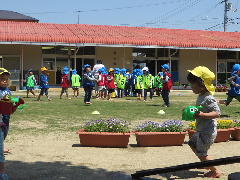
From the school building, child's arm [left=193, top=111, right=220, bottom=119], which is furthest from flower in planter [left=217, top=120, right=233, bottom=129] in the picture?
the school building

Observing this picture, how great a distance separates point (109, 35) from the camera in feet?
91.5

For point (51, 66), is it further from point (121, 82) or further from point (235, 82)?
point (235, 82)

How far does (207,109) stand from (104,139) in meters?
2.57

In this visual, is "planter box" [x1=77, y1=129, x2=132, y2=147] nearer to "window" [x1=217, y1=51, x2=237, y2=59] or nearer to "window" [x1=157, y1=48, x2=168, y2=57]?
"window" [x1=157, y1=48, x2=168, y2=57]

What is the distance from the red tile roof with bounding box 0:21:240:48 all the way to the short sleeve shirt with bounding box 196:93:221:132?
21.3m

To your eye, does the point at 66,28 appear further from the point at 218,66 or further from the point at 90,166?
the point at 90,166

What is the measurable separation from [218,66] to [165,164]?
28850 millimetres

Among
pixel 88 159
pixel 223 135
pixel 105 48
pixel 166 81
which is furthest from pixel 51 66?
pixel 88 159

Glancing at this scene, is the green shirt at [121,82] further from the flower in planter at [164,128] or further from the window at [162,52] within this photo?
the window at [162,52]

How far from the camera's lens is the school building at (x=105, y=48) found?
2497cm

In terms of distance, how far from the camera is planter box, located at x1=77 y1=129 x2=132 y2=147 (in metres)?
6.23

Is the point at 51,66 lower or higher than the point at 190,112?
higher

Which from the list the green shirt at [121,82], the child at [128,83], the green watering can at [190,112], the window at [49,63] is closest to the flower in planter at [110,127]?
the green watering can at [190,112]

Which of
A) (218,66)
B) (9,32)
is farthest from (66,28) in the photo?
(218,66)
